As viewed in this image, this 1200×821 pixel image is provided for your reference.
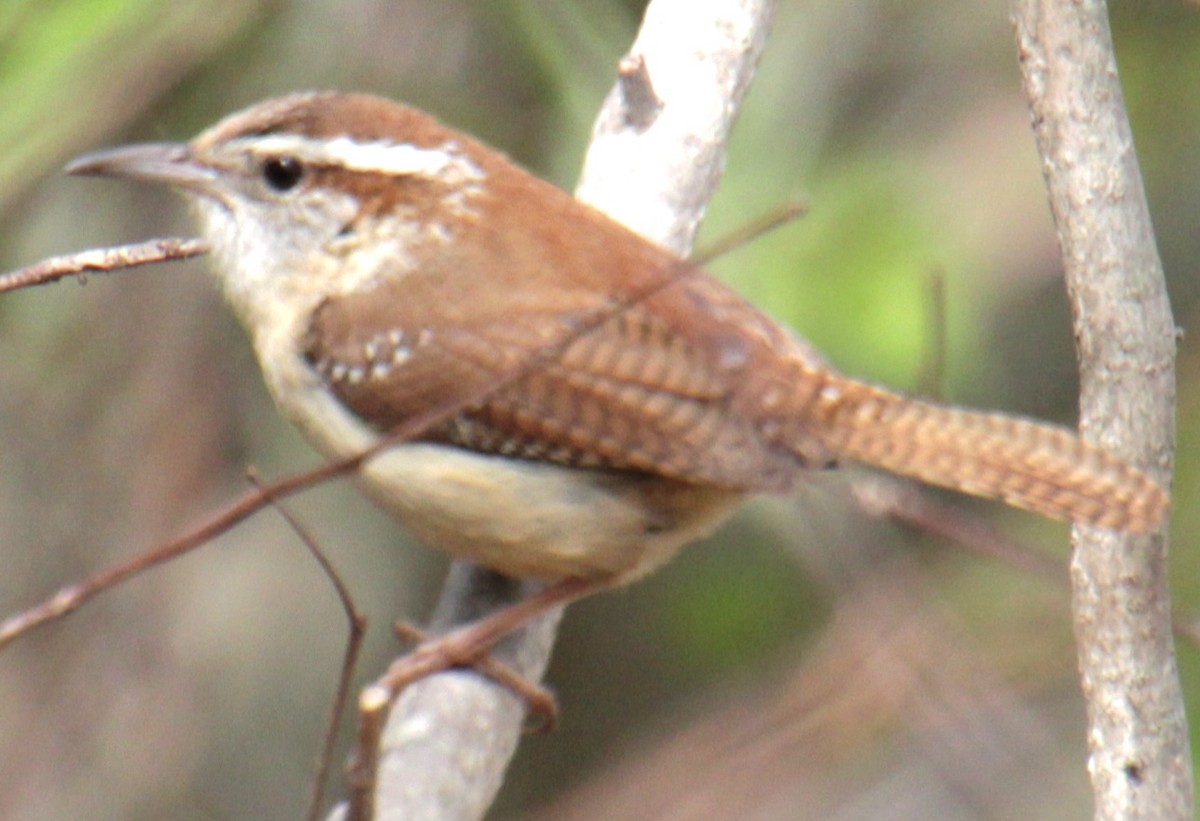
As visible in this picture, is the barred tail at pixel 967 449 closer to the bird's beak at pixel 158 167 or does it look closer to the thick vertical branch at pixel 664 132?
the thick vertical branch at pixel 664 132

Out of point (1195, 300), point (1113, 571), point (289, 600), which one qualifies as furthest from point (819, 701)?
point (1195, 300)

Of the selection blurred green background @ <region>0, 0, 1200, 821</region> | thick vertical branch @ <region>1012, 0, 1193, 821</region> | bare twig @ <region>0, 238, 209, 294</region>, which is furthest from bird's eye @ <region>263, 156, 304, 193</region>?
thick vertical branch @ <region>1012, 0, 1193, 821</region>

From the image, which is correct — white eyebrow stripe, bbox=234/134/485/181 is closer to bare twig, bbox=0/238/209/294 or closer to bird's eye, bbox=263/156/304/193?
bird's eye, bbox=263/156/304/193

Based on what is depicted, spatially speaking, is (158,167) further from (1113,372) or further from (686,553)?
(686,553)

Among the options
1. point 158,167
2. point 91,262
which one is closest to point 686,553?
point 158,167

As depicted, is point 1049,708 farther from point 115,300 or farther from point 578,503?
point 115,300

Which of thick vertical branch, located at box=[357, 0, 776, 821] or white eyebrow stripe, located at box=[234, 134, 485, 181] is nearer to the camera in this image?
white eyebrow stripe, located at box=[234, 134, 485, 181]
